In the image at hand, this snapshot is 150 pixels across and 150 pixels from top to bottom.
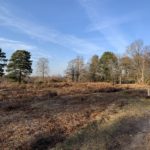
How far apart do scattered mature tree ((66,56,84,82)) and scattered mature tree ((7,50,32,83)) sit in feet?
54.9

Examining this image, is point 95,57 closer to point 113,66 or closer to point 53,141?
point 113,66

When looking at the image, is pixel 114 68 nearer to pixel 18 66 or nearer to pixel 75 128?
pixel 18 66

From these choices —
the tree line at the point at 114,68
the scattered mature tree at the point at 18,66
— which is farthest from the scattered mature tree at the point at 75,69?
the scattered mature tree at the point at 18,66

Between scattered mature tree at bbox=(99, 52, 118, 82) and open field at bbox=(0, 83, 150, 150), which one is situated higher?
scattered mature tree at bbox=(99, 52, 118, 82)

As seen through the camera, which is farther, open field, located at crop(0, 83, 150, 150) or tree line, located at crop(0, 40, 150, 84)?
tree line, located at crop(0, 40, 150, 84)

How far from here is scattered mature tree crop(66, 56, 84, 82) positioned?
67.0m

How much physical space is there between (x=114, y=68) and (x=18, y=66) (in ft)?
81.4

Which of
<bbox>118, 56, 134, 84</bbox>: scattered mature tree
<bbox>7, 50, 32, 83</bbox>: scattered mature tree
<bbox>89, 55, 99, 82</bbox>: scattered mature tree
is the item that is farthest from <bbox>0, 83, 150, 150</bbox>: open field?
<bbox>89, 55, 99, 82</bbox>: scattered mature tree

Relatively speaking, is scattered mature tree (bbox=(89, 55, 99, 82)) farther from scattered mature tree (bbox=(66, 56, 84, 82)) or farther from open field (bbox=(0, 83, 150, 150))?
open field (bbox=(0, 83, 150, 150))

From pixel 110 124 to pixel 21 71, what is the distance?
43.8m

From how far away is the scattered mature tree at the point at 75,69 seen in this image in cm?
6701

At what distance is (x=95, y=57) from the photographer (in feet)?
235

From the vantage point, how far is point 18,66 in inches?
2046

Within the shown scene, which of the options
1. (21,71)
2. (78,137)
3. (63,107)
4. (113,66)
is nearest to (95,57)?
(113,66)
